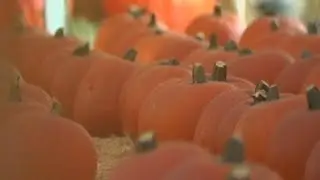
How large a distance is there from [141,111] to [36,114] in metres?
0.37

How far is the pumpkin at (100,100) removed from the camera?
1789 millimetres

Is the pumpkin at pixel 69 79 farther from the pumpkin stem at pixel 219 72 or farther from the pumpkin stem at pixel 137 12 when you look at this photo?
the pumpkin stem at pixel 137 12

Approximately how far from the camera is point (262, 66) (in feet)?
5.39

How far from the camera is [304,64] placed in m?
1.51

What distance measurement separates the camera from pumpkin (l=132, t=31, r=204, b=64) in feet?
6.74

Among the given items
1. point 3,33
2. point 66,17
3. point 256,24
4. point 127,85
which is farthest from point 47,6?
point 3,33

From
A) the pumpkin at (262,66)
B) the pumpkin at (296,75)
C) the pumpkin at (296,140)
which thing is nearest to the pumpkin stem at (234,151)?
the pumpkin at (296,140)

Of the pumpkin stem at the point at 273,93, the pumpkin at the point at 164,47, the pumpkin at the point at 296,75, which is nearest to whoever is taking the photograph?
the pumpkin stem at the point at 273,93

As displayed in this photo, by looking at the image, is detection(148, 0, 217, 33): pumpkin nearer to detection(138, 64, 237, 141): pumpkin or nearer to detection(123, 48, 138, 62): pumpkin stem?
detection(123, 48, 138, 62): pumpkin stem

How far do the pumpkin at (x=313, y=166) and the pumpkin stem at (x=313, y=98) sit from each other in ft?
0.29

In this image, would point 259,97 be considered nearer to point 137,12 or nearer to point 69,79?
point 69,79

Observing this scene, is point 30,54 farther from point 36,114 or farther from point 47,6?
point 36,114

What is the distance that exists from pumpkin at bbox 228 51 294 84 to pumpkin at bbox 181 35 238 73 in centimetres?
8

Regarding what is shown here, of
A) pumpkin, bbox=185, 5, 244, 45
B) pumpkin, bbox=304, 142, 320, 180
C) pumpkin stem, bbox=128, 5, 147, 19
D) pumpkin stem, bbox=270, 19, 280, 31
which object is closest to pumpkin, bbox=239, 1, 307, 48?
pumpkin stem, bbox=270, 19, 280, 31
